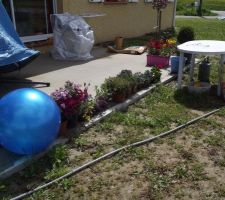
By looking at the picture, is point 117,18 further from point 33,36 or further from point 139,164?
point 139,164

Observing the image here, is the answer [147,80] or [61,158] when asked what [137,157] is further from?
[147,80]

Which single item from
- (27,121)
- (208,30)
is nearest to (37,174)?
(27,121)

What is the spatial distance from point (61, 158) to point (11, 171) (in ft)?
1.70

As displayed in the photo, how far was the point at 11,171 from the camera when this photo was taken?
3.45 meters

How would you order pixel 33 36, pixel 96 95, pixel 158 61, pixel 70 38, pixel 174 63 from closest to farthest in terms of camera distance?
pixel 96 95
pixel 174 63
pixel 158 61
pixel 70 38
pixel 33 36

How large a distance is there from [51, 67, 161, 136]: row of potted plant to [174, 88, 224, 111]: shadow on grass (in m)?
0.58

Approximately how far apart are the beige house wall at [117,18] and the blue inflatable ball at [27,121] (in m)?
6.11

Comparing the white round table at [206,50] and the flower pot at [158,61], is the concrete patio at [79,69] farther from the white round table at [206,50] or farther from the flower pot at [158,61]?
the white round table at [206,50]

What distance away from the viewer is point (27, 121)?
3.39 meters

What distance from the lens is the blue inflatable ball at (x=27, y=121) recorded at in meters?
3.39

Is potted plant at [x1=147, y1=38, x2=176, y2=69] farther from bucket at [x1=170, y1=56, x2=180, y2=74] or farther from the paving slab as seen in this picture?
bucket at [x1=170, y1=56, x2=180, y2=74]

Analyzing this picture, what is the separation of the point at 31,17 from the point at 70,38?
1543mm

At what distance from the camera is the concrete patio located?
6.37 m

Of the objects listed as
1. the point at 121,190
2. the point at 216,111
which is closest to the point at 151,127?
the point at 216,111
